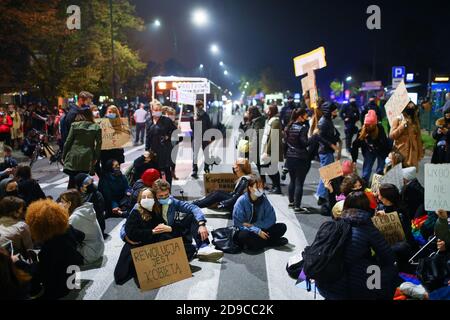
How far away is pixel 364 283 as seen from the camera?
471 cm

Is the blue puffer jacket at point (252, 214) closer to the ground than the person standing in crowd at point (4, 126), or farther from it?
closer to the ground

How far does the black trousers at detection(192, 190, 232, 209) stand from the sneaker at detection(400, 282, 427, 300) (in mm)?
4335

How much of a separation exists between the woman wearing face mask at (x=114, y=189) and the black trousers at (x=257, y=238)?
270 centimetres

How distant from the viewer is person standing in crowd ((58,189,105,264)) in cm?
613

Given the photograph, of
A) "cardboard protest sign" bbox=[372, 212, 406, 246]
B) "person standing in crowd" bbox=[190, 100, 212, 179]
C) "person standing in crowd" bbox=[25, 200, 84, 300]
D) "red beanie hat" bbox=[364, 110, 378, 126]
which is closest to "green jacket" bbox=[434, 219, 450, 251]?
"cardboard protest sign" bbox=[372, 212, 406, 246]

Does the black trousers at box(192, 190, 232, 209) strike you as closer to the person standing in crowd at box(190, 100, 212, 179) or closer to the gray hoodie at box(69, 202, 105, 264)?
the gray hoodie at box(69, 202, 105, 264)

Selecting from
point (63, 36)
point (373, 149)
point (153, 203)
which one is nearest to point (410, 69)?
point (63, 36)

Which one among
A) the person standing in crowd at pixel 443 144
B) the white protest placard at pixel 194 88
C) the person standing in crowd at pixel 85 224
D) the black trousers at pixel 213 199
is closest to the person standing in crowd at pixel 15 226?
the person standing in crowd at pixel 85 224

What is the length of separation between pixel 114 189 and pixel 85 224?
8.33 feet

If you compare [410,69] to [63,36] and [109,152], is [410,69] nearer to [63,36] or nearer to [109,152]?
[63,36]

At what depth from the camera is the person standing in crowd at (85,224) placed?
613cm

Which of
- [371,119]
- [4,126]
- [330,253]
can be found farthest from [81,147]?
[4,126]

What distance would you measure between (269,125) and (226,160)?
633 centimetres

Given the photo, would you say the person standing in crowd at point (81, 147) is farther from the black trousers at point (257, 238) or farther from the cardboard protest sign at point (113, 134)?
the black trousers at point (257, 238)
